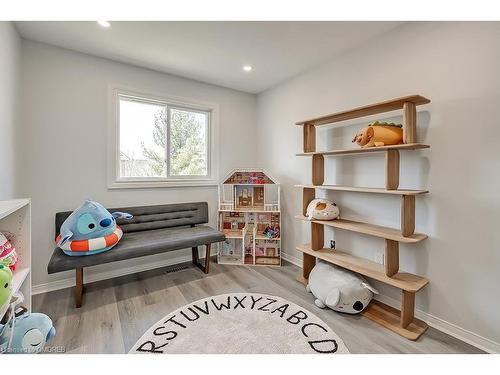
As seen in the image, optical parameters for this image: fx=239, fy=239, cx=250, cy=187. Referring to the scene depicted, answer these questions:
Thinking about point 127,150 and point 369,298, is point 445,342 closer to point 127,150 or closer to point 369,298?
point 369,298

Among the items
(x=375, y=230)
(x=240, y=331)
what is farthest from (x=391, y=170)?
(x=240, y=331)

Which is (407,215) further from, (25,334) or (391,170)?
(25,334)

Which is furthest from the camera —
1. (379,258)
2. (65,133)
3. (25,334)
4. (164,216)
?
(164,216)

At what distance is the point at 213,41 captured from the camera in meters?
2.32

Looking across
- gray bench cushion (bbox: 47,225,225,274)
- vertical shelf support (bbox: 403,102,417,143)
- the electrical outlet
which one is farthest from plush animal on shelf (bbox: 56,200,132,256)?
vertical shelf support (bbox: 403,102,417,143)

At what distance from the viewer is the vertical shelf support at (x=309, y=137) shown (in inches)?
107

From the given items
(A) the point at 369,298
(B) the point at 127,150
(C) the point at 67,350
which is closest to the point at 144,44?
(B) the point at 127,150

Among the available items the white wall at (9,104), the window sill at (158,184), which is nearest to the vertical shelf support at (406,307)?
Result: the window sill at (158,184)

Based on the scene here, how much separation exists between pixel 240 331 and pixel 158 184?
2.02 metres

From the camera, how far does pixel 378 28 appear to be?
214 cm

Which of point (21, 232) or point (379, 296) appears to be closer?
point (21, 232)

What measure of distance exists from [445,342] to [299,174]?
6.82 feet

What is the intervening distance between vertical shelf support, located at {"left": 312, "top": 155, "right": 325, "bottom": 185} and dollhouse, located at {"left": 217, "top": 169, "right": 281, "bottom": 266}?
0.71 m

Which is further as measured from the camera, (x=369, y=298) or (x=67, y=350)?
(x=369, y=298)
